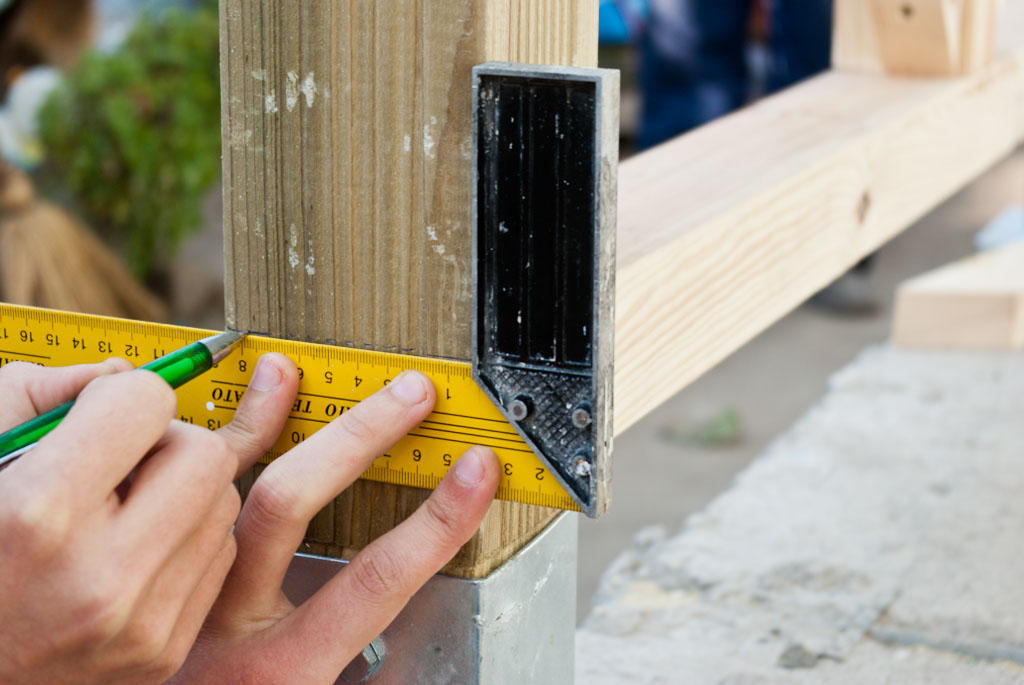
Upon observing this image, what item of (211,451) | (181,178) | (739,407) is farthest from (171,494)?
(181,178)

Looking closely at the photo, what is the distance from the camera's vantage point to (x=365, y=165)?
88 centimetres

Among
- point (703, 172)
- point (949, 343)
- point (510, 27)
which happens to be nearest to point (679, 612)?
point (703, 172)

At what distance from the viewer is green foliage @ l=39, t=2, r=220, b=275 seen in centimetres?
394

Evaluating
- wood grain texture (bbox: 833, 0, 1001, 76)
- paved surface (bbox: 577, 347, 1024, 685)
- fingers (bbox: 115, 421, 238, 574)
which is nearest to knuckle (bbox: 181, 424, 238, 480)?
fingers (bbox: 115, 421, 238, 574)

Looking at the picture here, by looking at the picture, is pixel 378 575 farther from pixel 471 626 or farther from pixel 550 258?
pixel 550 258

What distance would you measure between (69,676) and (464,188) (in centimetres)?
43

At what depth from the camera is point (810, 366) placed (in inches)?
164

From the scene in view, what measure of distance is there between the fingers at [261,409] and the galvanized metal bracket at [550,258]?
161 mm

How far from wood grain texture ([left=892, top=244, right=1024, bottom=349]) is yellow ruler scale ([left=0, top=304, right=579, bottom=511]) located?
5.46ft

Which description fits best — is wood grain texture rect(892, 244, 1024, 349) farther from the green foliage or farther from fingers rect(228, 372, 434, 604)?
the green foliage

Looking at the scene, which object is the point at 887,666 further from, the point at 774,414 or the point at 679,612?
the point at 774,414

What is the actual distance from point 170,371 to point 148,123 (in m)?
3.34

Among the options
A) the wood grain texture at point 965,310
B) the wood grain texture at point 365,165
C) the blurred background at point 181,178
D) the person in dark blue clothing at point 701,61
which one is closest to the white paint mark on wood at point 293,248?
the wood grain texture at point 365,165

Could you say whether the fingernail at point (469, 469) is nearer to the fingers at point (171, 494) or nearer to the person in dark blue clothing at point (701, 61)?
the fingers at point (171, 494)
